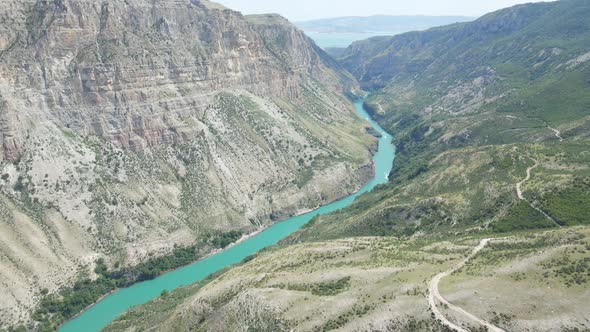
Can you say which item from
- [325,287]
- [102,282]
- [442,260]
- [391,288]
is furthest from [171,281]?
[391,288]

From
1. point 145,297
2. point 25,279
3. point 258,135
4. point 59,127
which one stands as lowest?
point 145,297

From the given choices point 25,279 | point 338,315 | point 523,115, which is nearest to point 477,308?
point 338,315

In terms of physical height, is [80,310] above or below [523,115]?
below

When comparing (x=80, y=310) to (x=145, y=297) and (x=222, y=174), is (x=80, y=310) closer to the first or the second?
(x=145, y=297)

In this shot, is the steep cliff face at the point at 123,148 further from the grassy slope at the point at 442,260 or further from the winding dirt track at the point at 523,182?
the winding dirt track at the point at 523,182

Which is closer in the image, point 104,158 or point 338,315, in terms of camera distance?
point 338,315

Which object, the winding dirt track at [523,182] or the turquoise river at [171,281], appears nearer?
the winding dirt track at [523,182]

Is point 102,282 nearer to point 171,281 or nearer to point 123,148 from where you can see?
point 171,281

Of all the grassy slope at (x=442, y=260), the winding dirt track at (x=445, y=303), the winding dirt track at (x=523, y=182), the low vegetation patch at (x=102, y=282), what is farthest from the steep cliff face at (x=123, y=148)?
the winding dirt track at (x=445, y=303)
